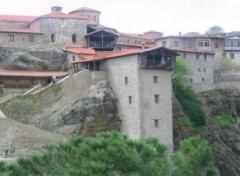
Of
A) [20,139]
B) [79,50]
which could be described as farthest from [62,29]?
[20,139]

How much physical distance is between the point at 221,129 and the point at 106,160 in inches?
1811

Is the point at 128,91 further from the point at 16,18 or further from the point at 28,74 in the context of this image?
the point at 16,18

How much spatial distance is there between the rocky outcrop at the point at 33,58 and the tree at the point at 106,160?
35.7m

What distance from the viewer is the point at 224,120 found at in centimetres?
9688

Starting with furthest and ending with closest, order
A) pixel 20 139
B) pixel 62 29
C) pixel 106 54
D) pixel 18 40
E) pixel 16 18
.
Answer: pixel 16 18 → pixel 62 29 → pixel 18 40 → pixel 106 54 → pixel 20 139

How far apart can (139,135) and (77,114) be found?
22.5ft

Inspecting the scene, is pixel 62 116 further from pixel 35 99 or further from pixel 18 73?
pixel 18 73

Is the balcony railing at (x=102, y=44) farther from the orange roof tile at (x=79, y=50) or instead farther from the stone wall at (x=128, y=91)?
the stone wall at (x=128, y=91)

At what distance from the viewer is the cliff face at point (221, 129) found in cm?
8494

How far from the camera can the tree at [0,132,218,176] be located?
4859 cm

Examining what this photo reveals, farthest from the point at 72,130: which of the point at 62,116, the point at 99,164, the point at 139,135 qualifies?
the point at 99,164

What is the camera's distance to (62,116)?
78188 mm

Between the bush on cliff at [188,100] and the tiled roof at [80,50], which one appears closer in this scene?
the bush on cliff at [188,100]

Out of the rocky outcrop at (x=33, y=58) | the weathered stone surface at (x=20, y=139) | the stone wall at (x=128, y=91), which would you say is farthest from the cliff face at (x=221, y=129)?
the weathered stone surface at (x=20, y=139)
